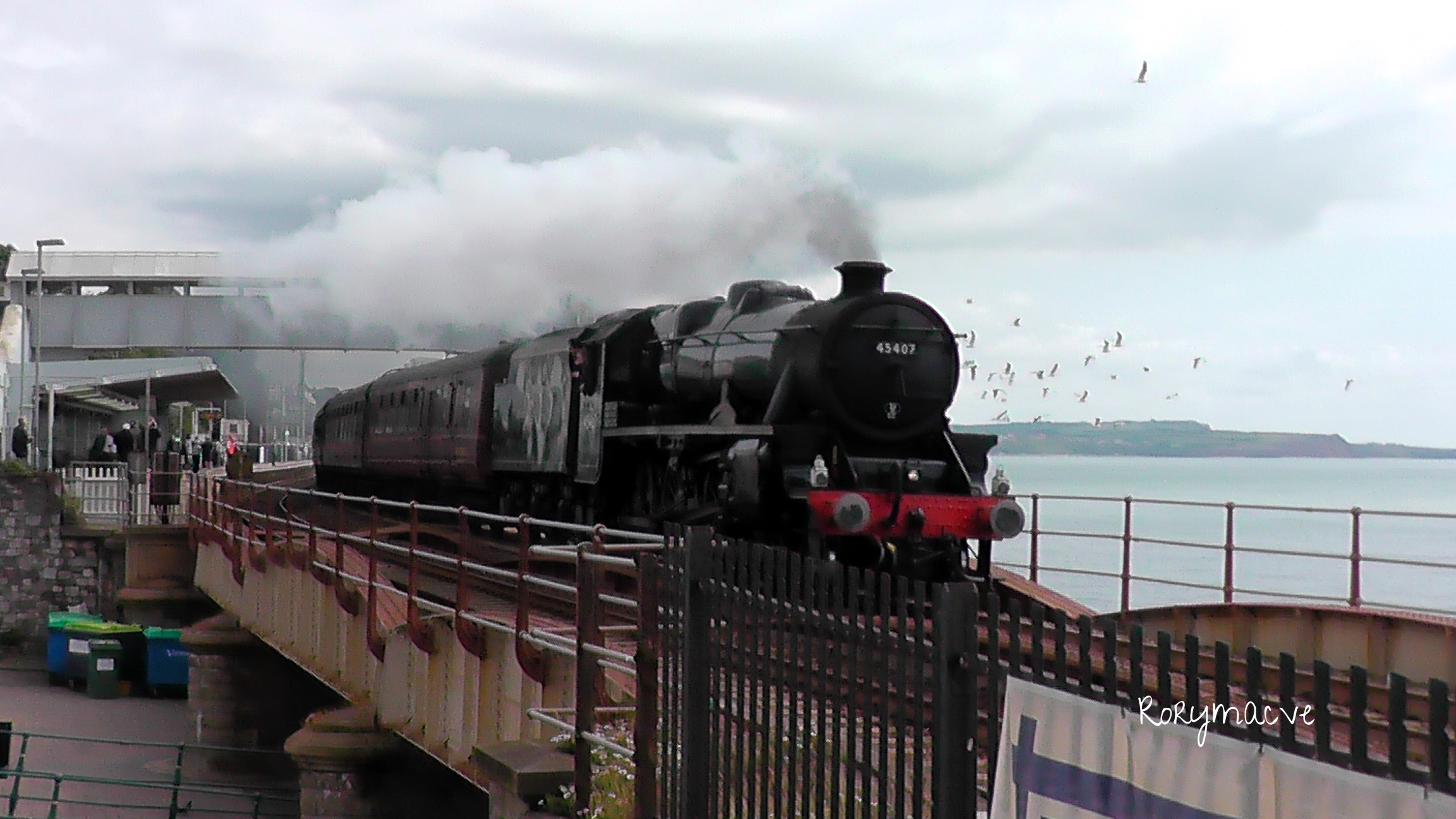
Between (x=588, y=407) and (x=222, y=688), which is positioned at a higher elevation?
(x=588, y=407)

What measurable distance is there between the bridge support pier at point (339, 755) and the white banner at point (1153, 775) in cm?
1096

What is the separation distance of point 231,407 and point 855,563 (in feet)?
314

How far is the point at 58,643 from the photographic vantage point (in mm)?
34188

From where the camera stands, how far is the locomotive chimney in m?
15.0

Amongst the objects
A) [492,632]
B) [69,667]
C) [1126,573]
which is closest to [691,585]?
[492,632]

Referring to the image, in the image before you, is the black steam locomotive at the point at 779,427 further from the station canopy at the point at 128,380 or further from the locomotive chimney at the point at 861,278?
the station canopy at the point at 128,380

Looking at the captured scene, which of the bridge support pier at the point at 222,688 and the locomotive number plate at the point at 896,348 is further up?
the locomotive number plate at the point at 896,348

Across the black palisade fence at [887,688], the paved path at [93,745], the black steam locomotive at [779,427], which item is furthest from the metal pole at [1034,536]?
the black palisade fence at [887,688]

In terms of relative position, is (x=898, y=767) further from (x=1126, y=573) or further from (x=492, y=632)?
(x=1126, y=573)

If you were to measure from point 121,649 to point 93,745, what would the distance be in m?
5.22

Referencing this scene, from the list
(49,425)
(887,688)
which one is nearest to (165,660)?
A: (49,425)

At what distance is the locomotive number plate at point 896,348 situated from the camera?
14.6 meters

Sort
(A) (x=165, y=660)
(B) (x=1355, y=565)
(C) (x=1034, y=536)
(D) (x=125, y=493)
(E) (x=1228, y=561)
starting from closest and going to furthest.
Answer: (B) (x=1355, y=565) → (E) (x=1228, y=561) → (C) (x=1034, y=536) → (A) (x=165, y=660) → (D) (x=125, y=493)

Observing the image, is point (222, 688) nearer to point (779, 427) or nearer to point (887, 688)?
point (779, 427)
